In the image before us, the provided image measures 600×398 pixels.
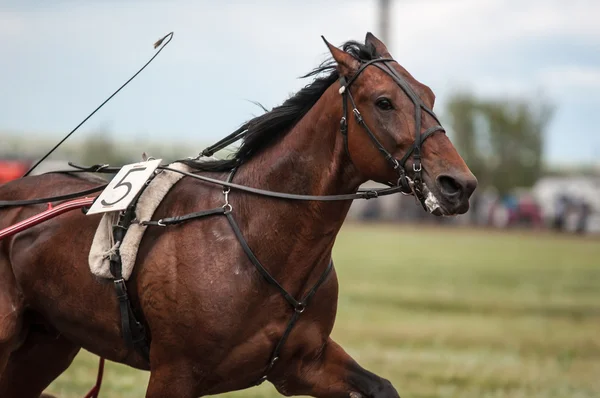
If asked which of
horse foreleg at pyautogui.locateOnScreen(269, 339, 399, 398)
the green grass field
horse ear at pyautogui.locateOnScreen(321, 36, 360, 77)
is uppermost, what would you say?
horse ear at pyautogui.locateOnScreen(321, 36, 360, 77)

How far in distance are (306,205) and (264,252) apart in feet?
1.07

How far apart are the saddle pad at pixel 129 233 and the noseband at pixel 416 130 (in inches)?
43.9

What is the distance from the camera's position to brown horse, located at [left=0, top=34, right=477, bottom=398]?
4781 mm

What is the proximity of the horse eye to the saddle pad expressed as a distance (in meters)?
1.30

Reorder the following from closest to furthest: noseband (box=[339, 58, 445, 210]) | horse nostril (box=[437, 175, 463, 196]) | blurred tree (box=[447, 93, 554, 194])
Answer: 1. horse nostril (box=[437, 175, 463, 196])
2. noseband (box=[339, 58, 445, 210])
3. blurred tree (box=[447, 93, 554, 194])

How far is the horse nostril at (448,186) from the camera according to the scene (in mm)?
4473

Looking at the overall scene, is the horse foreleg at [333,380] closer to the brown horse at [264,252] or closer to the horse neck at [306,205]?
the brown horse at [264,252]

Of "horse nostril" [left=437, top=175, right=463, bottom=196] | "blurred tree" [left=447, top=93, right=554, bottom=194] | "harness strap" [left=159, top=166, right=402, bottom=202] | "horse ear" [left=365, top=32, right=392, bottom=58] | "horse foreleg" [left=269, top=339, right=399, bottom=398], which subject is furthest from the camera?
"blurred tree" [left=447, top=93, right=554, bottom=194]

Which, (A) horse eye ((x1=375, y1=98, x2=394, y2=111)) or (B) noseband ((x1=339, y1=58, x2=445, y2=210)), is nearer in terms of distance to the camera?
(B) noseband ((x1=339, y1=58, x2=445, y2=210))

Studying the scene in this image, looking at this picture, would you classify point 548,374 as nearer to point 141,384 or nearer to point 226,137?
point 141,384

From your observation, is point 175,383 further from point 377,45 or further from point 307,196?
point 377,45

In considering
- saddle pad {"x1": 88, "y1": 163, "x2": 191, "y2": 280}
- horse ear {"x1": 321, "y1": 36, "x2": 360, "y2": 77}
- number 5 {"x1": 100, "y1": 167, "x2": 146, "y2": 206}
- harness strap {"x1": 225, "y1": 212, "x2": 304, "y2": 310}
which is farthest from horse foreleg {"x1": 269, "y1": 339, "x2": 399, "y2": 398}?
horse ear {"x1": 321, "y1": 36, "x2": 360, "y2": 77}

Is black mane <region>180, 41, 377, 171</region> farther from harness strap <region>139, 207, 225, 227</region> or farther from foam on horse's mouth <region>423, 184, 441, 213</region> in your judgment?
foam on horse's mouth <region>423, 184, 441, 213</region>

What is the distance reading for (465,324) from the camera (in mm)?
15492
